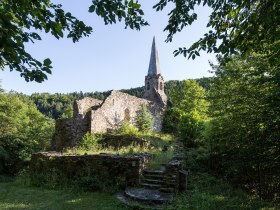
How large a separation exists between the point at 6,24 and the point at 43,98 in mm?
94659

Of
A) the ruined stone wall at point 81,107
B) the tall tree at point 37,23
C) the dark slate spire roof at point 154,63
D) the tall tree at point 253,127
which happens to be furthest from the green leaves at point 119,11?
the dark slate spire roof at point 154,63

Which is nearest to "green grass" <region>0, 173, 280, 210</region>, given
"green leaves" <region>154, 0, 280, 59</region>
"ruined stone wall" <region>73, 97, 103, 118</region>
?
"green leaves" <region>154, 0, 280, 59</region>

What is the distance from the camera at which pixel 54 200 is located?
24.9 feet

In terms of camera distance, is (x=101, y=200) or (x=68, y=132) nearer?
(x=101, y=200)

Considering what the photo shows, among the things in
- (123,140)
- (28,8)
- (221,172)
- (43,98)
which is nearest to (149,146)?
(123,140)

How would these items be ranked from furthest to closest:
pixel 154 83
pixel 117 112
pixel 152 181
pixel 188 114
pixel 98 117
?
1. pixel 154 83
2. pixel 117 112
3. pixel 98 117
4. pixel 188 114
5. pixel 152 181

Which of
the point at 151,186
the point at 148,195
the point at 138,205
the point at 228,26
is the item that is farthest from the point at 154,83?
the point at 228,26

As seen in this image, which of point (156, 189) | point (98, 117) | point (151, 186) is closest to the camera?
point (156, 189)

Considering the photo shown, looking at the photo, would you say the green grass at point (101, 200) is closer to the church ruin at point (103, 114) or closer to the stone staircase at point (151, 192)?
the stone staircase at point (151, 192)

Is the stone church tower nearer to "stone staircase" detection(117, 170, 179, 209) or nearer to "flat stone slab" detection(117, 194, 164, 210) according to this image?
"stone staircase" detection(117, 170, 179, 209)

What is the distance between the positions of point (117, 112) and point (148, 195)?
14.5 meters

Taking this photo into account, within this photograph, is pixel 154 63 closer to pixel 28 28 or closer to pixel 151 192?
pixel 151 192

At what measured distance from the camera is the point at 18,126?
25.7m

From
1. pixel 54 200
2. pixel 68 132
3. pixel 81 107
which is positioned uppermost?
pixel 81 107
